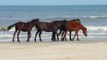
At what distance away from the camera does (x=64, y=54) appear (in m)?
14.1

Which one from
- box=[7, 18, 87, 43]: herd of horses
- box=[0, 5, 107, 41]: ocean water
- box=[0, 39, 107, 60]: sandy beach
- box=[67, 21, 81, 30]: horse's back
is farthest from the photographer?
box=[0, 5, 107, 41]: ocean water

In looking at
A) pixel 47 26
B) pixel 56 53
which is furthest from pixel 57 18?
pixel 56 53

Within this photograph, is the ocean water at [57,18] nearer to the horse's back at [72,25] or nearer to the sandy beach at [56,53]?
the horse's back at [72,25]

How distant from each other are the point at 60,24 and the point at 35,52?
615 centimetres

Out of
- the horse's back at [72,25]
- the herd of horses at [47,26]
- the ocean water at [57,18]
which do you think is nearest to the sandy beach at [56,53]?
the herd of horses at [47,26]

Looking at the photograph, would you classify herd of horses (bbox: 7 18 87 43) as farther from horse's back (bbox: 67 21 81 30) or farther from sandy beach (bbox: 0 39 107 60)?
sandy beach (bbox: 0 39 107 60)

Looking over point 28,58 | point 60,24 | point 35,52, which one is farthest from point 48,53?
point 60,24

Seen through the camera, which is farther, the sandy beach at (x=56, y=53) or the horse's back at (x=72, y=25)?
the horse's back at (x=72, y=25)

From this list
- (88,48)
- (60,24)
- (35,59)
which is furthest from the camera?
(60,24)

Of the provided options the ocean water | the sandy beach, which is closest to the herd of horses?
the ocean water

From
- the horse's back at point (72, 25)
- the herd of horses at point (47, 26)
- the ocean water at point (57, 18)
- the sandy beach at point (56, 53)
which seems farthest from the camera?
the ocean water at point (57, 18)

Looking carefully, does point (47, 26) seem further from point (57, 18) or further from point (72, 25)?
point (57, 18)

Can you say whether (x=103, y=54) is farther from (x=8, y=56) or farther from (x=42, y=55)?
(x=8, y=56)

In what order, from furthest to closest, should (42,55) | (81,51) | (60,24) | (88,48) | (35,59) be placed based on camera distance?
1. (60,24)
2. (88,48)
3. (81,51)
4. (42,55)
5. (35,59)
